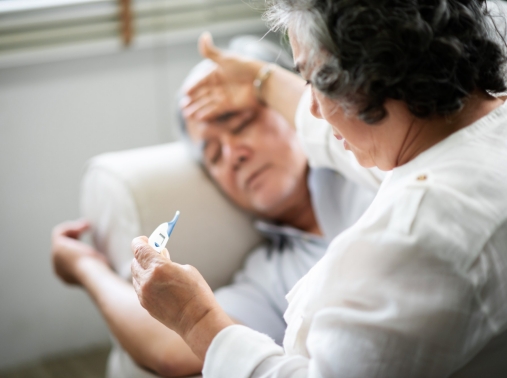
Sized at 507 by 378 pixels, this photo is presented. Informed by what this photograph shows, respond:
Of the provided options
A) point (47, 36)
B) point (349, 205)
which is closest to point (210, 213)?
point (349, 205)

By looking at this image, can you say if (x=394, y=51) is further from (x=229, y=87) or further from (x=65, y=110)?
(x=65, y=110)

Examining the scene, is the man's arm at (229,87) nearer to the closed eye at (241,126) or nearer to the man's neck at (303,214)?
the closed eye at (241,126)

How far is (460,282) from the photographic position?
0.61 metres

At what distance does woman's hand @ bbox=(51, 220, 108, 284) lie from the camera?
4.76 feet

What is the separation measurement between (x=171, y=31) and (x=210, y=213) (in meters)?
0.80

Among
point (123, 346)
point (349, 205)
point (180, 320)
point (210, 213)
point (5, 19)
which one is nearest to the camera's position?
point (180, 320)

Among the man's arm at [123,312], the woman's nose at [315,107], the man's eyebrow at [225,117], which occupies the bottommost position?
the man's arm at [123,312]

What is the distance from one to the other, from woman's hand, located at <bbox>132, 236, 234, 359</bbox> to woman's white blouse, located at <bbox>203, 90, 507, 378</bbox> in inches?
4.2

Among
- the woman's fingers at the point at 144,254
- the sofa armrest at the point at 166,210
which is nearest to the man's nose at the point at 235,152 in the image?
the sofa armrest at the point at 166,210

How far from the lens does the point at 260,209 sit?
149 cm

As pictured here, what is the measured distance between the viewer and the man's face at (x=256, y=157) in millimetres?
1465

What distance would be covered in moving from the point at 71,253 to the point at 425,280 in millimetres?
1097

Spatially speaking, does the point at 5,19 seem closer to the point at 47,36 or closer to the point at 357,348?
the point at 47,36

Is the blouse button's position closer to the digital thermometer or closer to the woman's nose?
the woman's nose
